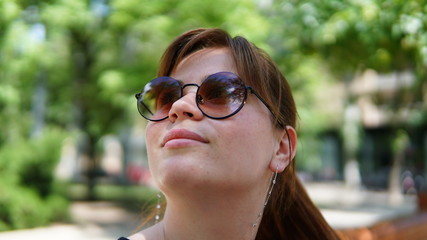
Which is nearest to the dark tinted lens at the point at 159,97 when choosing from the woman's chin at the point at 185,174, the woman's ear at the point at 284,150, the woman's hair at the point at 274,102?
the woman's hair at the point at 274,102

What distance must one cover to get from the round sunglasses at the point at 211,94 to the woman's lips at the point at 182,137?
8 centimetres

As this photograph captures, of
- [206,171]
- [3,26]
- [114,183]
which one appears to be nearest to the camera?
[206,171]

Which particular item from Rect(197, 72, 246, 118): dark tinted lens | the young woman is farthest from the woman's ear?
Rect(197, 72, 246, 118): dark tinted lens

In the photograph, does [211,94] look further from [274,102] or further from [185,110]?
[274,102]

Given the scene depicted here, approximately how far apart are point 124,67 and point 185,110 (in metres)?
10.7

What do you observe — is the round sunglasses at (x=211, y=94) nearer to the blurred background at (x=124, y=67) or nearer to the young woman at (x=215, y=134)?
the young woman at (x=215, y=134)

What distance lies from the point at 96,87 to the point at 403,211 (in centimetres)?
1068

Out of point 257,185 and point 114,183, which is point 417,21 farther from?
point 114,183

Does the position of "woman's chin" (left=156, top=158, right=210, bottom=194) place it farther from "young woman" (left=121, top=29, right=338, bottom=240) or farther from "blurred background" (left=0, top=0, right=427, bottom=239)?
"blurred background" (left=0, top=0, right=427, bottom=239)

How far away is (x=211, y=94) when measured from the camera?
143 centimetres

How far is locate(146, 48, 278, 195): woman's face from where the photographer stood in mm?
1329

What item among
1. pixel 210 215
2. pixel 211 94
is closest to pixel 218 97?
pixel 211 94

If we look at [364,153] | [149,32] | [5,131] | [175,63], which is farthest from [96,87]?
[364,153]

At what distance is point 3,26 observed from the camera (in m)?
9.09
